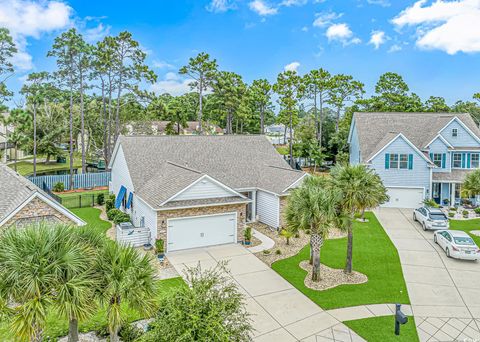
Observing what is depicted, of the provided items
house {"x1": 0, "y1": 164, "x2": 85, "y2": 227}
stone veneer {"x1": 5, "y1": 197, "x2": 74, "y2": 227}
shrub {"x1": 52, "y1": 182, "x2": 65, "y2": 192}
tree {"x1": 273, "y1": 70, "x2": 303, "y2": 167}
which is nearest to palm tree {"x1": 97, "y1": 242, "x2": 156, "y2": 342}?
house {"x1": 0, "y1": 164, "x2": 85, "y2": 227}

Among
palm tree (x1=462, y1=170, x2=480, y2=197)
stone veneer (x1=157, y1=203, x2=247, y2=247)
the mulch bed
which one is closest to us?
the mulch bed

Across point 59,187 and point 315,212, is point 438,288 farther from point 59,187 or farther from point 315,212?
point 59,187

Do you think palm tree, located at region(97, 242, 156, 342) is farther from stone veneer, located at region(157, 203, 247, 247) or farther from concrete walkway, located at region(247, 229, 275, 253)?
concrete walkway, located at region(247, 229, 275, 253)

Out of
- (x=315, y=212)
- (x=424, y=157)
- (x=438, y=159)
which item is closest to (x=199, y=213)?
(x=315, y=212)

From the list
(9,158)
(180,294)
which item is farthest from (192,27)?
(9,158)

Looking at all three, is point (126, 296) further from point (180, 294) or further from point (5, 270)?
point (5, 270)

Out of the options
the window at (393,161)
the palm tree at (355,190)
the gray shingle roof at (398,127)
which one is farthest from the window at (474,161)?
the palm tree at (355,190)

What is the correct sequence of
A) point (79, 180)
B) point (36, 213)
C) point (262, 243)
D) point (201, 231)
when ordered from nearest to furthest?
1. point (36, 213)
2. point (201, 231)
3. point (262, 243)
4. point (79, 180)
